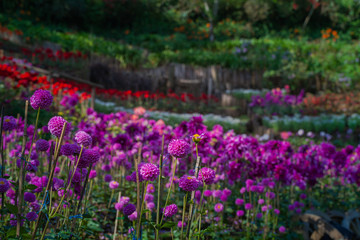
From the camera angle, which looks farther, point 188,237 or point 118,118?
point 118,118

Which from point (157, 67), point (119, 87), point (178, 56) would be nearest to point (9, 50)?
point (119, 87)

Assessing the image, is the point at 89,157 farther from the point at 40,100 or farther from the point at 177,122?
the point at 177,122

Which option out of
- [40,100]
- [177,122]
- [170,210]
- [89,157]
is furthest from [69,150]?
[177,122]

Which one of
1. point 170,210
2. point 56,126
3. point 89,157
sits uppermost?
point 56,126

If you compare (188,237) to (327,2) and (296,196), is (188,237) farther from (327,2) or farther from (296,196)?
(327,2)

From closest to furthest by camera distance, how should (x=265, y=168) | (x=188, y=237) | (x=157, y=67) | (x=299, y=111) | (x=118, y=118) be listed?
(x=188, y=237) < (x=265, y=168) < (x=118, y=118) < (x=299, y=111) < (x=157, y=67)

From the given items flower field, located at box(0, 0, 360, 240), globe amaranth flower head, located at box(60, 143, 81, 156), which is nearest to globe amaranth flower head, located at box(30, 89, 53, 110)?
flower field, located at box(0, 0, 360, 240)

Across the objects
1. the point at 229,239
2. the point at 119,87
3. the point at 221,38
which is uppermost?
the point at 221,38

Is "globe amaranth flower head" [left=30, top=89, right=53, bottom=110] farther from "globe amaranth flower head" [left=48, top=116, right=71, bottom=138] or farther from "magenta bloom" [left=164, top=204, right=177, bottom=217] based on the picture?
"magenta bloom" [left=164, top=204, right=177, bottom=217]

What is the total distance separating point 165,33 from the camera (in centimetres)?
1898

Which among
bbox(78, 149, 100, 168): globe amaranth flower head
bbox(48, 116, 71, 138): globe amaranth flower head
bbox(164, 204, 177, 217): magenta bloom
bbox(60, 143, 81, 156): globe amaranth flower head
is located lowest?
bbox(164, 204, 177, 217): magenta bloom

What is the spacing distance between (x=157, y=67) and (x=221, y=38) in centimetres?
728

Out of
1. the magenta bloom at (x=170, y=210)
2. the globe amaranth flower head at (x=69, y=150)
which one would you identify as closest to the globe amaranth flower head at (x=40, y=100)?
the globe amaranth flower head at (x=69, y=150)

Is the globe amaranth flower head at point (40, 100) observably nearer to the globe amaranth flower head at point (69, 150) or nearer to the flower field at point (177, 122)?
the flower field at point (177, 122)
